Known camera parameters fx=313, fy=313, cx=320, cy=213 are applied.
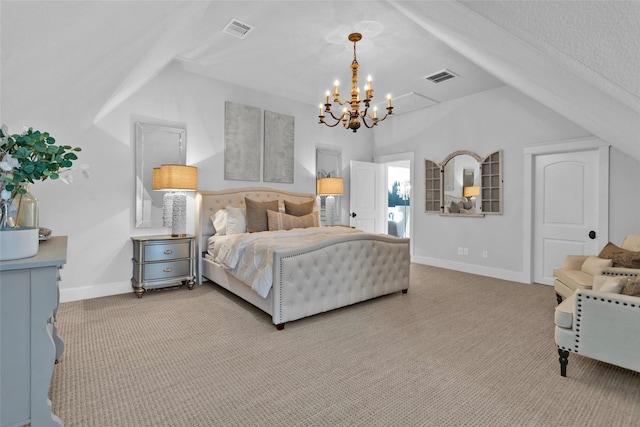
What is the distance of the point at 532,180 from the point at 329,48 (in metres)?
3.39

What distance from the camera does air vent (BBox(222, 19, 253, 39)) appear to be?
10.2ft

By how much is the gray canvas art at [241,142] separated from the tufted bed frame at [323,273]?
680mm

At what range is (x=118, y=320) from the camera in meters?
2.97

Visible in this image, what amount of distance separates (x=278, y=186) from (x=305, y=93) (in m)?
1.56

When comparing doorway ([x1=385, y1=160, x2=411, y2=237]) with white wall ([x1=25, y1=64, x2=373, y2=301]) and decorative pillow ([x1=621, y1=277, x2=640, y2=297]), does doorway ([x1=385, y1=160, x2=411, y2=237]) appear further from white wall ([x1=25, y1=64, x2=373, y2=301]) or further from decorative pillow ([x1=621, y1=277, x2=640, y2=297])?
decorative pillow ([x1=621, y1=277, x2=640, y2=297])

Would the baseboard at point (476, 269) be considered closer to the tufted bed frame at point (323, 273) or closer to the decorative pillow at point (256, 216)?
the tufted bed frame at point (323, 273)

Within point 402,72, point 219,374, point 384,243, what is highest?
point 402,72

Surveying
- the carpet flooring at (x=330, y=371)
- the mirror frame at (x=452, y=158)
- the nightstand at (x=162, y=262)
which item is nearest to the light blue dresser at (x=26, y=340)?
the carpet flooring at (x=330, y=371)

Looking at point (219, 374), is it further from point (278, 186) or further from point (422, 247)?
point (422, 247)

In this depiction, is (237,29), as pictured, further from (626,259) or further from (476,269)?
(476,269)

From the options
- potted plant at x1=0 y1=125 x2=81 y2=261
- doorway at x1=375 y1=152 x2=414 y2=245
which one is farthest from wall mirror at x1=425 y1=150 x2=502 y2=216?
potted plant at x1=0 y1=125 x2=81 y2=261

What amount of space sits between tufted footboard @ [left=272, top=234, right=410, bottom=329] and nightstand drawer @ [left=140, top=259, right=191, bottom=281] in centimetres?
174

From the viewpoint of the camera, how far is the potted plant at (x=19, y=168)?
49.1 inches

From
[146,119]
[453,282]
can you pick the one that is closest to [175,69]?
[146,119]
